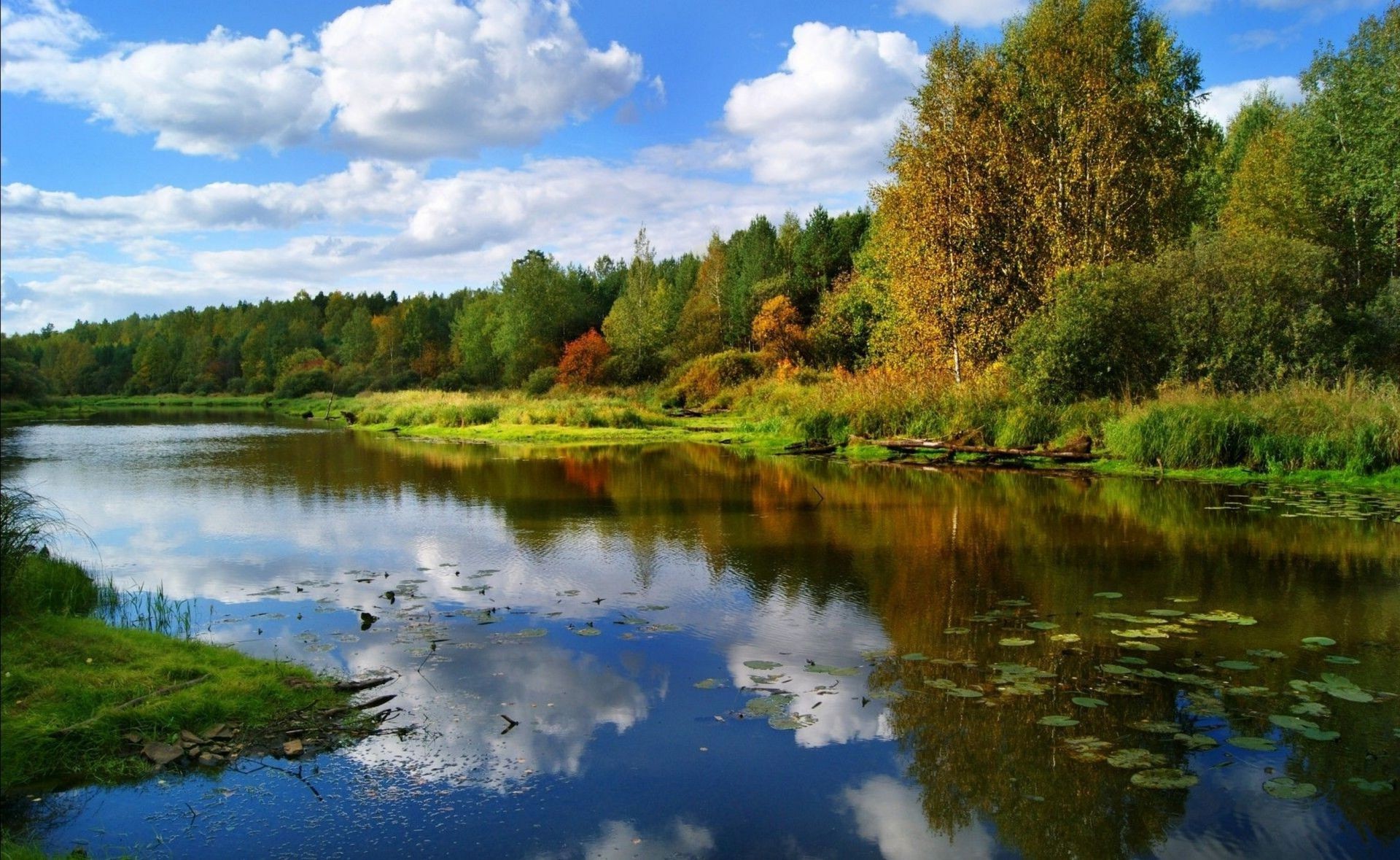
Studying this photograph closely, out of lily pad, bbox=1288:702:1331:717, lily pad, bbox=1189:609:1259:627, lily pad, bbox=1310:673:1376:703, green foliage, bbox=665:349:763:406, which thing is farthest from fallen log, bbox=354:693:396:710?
green foliage, bbox=665:349:763:406

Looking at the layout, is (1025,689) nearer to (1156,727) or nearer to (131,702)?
(1156,727)

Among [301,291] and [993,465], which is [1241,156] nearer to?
[993,465]

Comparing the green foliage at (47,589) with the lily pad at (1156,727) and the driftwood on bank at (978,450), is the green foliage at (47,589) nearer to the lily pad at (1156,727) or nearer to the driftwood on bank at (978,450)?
the lily pad at (1156,727)

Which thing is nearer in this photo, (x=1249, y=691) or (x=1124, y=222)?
(x=1249, y=691)

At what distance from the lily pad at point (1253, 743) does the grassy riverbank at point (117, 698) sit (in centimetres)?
647

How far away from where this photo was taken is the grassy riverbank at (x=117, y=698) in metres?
5.89

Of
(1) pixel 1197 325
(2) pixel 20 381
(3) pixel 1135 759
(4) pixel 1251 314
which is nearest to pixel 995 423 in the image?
(1) pixel 1197 325

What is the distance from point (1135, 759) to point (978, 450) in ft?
62.0

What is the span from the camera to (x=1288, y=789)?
5566mm

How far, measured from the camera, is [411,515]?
16.5 meters

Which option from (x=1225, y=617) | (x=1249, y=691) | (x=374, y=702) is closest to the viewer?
(x=374, y=702)

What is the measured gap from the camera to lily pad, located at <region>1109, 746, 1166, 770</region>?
5824 millimetres

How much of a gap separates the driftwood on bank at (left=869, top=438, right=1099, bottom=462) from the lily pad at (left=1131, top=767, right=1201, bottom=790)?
17.8 metres

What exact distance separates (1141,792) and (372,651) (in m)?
6.54
